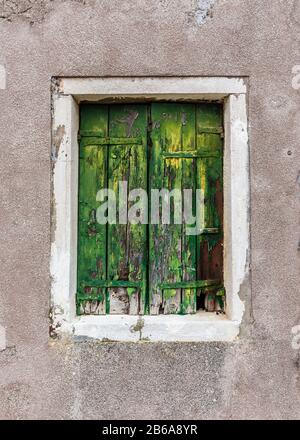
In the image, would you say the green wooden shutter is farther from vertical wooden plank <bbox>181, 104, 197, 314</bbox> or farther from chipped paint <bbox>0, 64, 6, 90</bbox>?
chipped paint <bbox>0, 64, 6, 90</bbox>

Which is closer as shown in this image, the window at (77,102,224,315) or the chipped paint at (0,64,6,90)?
the chipped paint at (0,64,6,90)

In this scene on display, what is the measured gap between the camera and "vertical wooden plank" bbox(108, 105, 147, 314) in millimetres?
3014

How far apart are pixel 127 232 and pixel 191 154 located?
64 centimetres

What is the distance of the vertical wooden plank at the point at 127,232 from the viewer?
3.01 meters

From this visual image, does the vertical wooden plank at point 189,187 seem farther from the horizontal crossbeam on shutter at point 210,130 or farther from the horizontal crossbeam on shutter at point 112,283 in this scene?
the horizontal crossbeam on shutter at point 112,283

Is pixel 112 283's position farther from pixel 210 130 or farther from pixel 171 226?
pixel 210 130

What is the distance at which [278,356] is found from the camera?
2.80 meters

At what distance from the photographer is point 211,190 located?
3.03 meters

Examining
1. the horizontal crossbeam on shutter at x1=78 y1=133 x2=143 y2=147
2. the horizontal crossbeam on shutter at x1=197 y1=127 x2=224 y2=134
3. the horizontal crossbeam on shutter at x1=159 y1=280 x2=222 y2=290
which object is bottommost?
the horizontal crossbeam on shutter at x1=159 y1=280 x2=222 y2=290

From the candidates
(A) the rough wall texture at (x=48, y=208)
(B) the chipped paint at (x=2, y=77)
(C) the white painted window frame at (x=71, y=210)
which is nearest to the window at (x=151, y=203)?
(C) the white painted window frame at (x=71, y=210)

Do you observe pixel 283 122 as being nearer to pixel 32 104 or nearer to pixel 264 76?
pixel 264 76

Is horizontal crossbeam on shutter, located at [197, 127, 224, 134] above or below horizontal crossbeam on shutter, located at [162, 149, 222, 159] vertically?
above

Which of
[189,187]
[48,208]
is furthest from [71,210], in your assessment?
[189,187]

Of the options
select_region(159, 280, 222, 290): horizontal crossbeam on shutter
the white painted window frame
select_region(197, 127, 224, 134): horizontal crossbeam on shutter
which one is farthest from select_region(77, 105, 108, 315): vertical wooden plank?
select_region(197, 127, 224, 134): horizontal crossbeam on shutter
